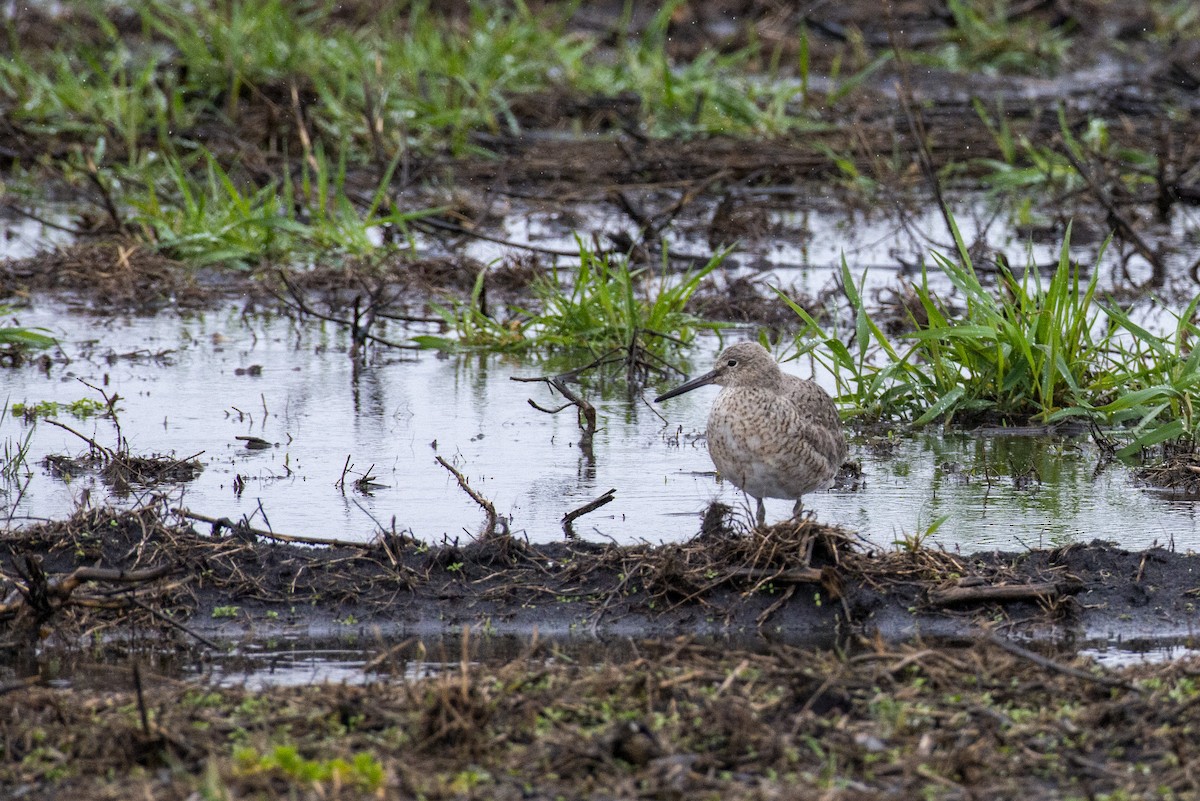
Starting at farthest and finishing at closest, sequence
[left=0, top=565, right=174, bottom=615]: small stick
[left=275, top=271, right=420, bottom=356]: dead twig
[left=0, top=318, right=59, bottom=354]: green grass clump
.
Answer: [left=275, top=271, right=420, bottom=356]: dead twig, [left=0, top=318, right=59, bottom=354]: green grass clump, [left=0, top=565, right=174, bottom=615]: small stick

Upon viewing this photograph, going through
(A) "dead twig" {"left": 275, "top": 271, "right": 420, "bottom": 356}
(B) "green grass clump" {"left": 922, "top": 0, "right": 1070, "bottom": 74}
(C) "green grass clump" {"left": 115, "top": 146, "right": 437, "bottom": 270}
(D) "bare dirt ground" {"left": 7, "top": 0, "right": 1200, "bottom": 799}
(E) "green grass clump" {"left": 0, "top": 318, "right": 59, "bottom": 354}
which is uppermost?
(B) "green grass clump" {"left": 922, "top": 0, "right": 1070, "bottom": 74}

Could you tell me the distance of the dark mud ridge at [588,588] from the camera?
5414 millimetres

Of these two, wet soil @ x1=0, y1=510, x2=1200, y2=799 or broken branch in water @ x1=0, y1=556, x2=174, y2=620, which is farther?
broken branch in water @ x1=0, y1=556, x2=174, y2=620

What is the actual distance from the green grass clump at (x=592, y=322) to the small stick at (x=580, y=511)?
2675 millimetres

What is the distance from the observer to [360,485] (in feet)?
22.6

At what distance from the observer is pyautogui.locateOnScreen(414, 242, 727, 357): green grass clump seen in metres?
9.17

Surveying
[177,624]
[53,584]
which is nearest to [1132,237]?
[177,624]

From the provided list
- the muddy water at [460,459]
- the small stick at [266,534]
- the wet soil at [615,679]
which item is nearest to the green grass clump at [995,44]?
the muddy water at [460,459]

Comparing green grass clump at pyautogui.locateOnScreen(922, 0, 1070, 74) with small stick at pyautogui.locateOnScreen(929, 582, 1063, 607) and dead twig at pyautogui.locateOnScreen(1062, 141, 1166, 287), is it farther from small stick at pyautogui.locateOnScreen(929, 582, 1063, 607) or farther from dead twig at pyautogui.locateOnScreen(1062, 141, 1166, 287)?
small stick at pyautogui.locateOnScreen(929, 582, 1063, 607)

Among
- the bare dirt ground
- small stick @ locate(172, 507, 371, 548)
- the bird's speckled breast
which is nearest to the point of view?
the bare dirt ground

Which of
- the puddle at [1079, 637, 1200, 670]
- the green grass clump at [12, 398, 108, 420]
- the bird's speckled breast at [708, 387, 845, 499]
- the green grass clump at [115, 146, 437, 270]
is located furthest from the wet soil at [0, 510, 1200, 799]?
the green grass clump at [115, 146, 437, 270]

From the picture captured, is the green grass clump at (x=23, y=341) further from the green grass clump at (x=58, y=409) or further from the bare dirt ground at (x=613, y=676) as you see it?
the bare dirt ground at (x=613, y=676)

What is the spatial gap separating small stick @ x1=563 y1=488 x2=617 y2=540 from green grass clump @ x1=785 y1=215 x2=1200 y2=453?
187cm

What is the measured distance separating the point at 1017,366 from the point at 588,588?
3189mm
